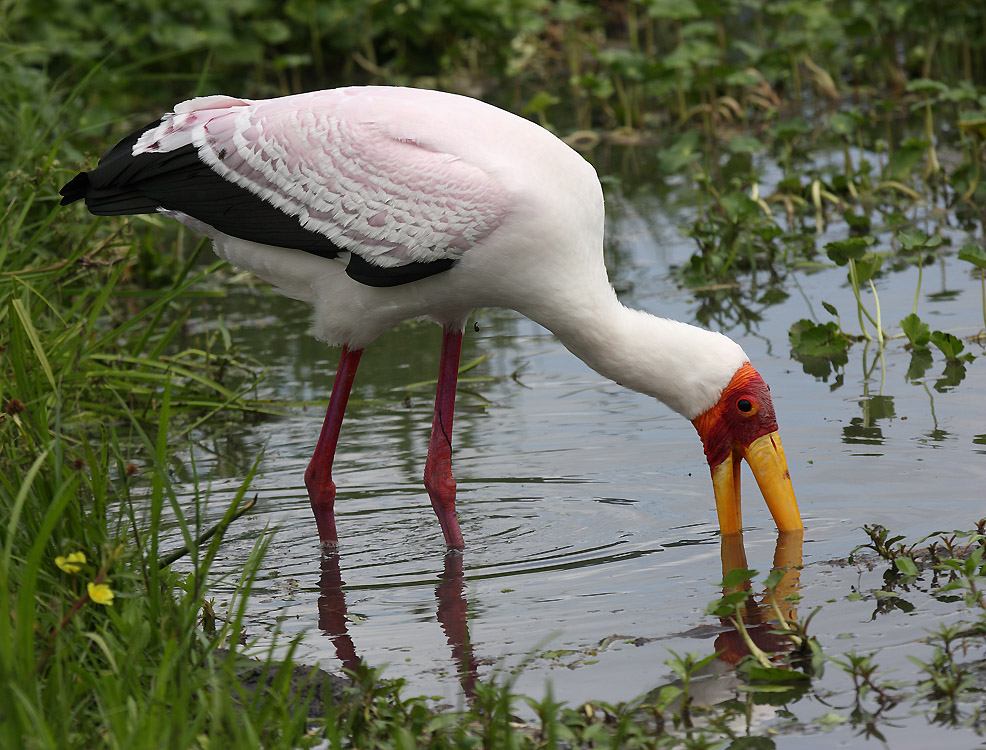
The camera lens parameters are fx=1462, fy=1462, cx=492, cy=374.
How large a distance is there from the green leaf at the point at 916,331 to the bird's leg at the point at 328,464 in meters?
2.23

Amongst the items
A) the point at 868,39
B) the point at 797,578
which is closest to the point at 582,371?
the point at 797,578

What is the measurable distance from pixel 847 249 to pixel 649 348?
1877 mm

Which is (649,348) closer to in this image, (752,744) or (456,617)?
(456,617)

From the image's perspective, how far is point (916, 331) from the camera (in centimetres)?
575

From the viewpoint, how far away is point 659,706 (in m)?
3.04

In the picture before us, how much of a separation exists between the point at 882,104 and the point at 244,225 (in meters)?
4.65

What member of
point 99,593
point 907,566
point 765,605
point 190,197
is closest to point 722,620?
point 765,605

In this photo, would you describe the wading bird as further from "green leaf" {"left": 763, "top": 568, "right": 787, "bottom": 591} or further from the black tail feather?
"green leaf" {"left": 763, "top": 568, "right": 787, "bottom": 591}

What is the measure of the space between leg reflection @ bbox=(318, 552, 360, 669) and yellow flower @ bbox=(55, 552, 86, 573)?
76cm

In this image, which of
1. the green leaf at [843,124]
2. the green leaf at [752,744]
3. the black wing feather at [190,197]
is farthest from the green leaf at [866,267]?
the green leaf at [752,744]

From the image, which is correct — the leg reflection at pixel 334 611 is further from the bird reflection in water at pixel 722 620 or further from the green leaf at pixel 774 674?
the green leaf at pixel 774 674

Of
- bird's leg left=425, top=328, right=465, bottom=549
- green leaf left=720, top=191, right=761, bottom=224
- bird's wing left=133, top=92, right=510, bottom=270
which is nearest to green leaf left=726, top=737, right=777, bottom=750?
bird's leg left=425, top=328, right=465, bottom=549

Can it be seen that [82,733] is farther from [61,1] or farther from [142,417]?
[61,1]

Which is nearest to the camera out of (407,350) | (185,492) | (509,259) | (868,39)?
(509,259)
